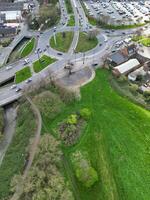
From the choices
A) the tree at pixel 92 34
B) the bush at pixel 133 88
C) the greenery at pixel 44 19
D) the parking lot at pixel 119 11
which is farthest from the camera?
the parking lot at pixel 119 11

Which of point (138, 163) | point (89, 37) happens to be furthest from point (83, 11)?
point (138, 163)

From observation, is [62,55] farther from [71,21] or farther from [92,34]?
[71,21]

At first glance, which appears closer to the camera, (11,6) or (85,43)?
(85,43)

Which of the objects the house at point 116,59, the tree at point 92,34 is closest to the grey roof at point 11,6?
the tree at point 92,34

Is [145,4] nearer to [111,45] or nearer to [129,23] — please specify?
[129,23]

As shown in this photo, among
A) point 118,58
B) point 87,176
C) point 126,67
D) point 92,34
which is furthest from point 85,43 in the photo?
point 87,176

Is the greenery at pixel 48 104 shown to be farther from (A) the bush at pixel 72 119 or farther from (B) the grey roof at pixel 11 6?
(B) the grey roof at pixel 11 6

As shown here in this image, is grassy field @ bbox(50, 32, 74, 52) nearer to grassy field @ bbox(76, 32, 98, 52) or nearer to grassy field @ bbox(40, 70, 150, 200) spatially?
grassy field @ bbox(76, 32, 98, 52)
